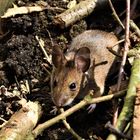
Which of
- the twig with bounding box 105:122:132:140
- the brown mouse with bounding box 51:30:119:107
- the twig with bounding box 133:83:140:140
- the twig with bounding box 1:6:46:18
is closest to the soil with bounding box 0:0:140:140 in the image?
the twig with bounding box 1:6:46:18

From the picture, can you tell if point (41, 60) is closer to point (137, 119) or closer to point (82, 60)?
point (82, 60)

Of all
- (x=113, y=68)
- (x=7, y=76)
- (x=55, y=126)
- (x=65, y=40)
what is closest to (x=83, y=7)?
(x=65, y=40)

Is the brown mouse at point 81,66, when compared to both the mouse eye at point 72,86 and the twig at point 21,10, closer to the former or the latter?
the mouse eye at point 72,86

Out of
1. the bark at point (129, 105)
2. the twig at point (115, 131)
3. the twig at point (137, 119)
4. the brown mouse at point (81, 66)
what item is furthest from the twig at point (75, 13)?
the twig at point (115, 131)

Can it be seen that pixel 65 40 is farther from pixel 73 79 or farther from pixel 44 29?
pixel 73 79

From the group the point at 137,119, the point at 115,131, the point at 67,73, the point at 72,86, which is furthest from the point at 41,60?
the point at 137,119

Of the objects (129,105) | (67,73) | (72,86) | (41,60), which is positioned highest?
(41,60)

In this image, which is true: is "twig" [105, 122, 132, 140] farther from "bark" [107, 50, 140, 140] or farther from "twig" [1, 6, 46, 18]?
"twig" [1, 6, 46, 18]
